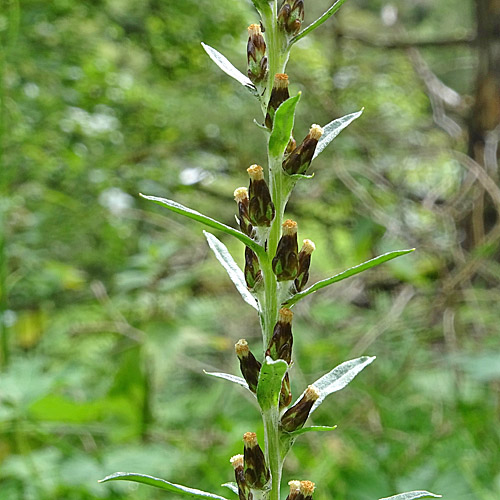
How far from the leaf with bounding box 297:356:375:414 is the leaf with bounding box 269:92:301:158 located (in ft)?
0.49

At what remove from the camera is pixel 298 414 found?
0.40m

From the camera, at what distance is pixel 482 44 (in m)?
2.10

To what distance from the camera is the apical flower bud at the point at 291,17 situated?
41 cm

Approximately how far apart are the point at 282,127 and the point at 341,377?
180 millimetres

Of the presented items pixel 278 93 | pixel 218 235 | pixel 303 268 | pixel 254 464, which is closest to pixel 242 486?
pixel 254 464

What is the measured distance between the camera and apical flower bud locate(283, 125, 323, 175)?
1.33ft

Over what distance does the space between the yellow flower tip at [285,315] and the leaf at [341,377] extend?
0.21 feet

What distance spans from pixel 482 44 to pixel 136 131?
1206mm

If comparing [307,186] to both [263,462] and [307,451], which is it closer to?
[307,451]

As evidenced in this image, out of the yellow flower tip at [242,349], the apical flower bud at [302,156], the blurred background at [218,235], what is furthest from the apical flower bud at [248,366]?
the blurred background at [218,235]

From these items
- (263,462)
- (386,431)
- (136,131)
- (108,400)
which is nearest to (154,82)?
(136,131)

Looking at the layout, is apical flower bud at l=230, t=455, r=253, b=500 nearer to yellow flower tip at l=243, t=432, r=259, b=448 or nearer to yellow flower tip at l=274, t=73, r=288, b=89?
yellow flower tip at l=243, t=432, r=259, b=448

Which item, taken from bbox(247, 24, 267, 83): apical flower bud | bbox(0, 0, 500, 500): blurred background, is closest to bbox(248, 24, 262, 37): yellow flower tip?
bbox(247, 24, 267, 83): apical flower bud

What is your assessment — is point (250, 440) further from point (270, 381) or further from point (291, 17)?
point (291, 17)
